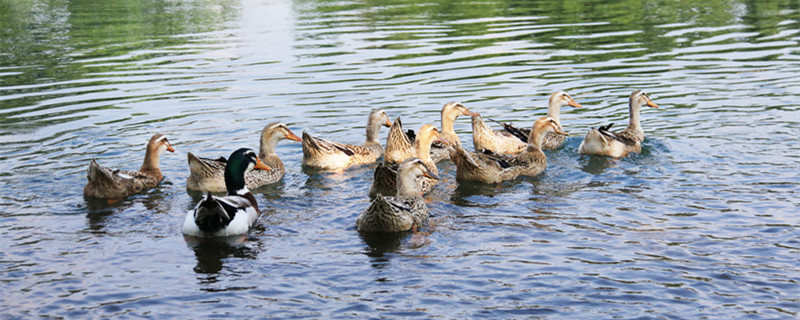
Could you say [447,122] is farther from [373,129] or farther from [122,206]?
[122,206]

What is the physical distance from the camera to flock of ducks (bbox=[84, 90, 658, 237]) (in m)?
11.6

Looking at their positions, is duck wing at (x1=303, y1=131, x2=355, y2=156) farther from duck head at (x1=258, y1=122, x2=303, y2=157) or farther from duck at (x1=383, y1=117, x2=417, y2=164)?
duck at (x1=383, y1=117, x2=417, y2=164)


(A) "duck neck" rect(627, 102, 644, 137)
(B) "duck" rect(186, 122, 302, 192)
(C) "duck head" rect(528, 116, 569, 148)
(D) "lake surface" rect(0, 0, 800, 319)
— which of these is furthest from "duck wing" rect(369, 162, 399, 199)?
(A) "duck neck" rect(627, 102, 644, 137)

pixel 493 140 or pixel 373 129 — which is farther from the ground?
pixel 373 129

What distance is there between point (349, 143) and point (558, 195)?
5.56m

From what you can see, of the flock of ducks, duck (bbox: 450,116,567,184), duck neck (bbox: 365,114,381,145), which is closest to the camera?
A: the flock of ducks

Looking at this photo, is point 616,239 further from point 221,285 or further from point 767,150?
point 767,150

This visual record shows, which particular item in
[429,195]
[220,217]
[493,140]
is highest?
[220,217]

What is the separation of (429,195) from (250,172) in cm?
289

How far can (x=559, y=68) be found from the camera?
24.6 metres

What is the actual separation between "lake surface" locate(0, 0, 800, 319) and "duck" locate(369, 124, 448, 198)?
0.24 meters

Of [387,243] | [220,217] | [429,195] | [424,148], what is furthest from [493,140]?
[220,217]

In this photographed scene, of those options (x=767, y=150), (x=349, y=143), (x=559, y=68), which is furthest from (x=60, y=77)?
(x=767, y=150)

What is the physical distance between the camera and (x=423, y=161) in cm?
1518
